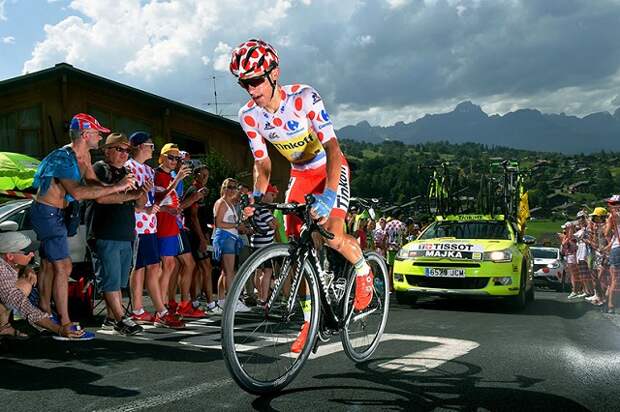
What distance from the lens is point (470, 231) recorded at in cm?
1135

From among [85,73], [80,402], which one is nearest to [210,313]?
[80,402]

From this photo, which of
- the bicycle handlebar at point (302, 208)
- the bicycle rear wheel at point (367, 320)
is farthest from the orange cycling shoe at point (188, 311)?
the bicycle handlebar at point (302, 208)

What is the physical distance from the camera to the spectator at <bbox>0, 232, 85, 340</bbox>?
211 inches

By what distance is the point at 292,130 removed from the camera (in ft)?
13.8

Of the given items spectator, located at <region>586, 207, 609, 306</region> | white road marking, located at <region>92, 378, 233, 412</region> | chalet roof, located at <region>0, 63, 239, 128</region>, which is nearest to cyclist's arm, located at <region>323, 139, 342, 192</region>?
white road marking, located at <region>92, 378, 233, 412</region>

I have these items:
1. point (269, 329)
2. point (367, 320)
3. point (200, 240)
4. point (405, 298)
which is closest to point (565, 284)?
point (405, 298)

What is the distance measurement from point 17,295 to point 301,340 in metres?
2.99

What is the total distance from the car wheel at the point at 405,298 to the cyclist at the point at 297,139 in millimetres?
A: 6240

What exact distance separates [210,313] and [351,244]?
14.1 ft

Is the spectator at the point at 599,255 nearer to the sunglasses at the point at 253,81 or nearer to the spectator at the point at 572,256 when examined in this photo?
the spectator at the point at 572,256

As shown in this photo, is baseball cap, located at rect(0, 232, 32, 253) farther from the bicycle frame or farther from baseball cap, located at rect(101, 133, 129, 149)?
the bicycle frame

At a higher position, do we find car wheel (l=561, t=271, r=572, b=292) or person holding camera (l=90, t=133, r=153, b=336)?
Answer: person holding camera (l=90, t=133, r=153, b=336)

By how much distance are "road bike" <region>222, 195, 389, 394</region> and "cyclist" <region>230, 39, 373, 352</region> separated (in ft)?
0.29

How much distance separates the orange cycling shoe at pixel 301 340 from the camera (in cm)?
392
